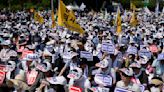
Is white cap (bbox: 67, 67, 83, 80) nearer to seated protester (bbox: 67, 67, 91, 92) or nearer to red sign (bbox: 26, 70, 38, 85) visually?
seated protester (bbox: 67, 67, 91, 92)

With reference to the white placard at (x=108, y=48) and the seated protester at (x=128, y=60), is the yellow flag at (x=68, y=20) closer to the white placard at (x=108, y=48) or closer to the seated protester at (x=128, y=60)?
the white placard at (x=108, y=48)

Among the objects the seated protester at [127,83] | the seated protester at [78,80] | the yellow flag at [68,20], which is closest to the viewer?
the seated protester at [127,83]

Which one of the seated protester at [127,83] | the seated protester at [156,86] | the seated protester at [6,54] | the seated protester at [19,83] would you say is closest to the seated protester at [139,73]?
the seated protester at [156,86]

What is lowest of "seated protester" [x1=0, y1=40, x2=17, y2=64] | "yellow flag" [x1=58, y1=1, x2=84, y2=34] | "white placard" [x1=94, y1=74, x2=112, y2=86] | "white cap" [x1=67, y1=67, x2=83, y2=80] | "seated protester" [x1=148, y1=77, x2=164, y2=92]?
"seated protester" [x1=148, y1=77, x2=164, y2=92]

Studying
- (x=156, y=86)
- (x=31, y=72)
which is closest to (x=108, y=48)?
(x=31, y=72)

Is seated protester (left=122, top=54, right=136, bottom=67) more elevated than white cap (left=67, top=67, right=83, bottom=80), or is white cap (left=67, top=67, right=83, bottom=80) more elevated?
white cap (left=67, top=67, right=83, bottom=80)

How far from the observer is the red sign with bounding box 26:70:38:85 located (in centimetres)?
1100

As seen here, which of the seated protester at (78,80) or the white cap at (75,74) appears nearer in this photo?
the seated protester at (78,80)

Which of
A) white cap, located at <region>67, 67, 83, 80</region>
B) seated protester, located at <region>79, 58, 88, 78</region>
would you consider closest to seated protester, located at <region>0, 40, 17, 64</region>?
seated protester, located at <region>79, 58, 88, 78</region>

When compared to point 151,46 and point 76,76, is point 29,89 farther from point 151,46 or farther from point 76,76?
point 151,46

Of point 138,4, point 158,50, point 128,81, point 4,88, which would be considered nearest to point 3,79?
point 4,88

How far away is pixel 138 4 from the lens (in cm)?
8456

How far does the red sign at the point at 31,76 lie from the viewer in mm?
10999

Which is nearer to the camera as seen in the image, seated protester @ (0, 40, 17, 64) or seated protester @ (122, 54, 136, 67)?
seated protester @ (0, 40, 17, 64)
